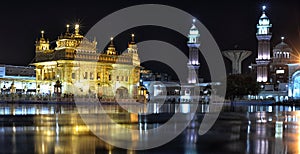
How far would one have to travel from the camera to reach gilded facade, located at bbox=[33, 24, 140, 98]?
2099 inches

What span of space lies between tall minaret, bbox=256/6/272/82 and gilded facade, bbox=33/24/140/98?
32.0 m

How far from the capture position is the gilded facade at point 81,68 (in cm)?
5331

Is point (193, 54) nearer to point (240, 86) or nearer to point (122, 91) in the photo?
point (122, 91)

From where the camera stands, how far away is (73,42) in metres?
54.4

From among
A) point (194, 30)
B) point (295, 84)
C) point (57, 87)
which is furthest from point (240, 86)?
point (194, 30)

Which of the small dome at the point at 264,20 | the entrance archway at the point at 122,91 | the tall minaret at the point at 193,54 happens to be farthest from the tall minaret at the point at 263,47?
the entrance archway at the point at 122,91

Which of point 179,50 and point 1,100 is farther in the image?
point 179,50

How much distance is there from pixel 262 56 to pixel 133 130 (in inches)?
2892

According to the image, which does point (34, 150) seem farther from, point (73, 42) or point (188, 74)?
point (188, 74)

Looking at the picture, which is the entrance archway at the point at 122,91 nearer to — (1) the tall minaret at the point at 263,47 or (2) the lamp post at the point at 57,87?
(2) the lamp post at the point at 57,87

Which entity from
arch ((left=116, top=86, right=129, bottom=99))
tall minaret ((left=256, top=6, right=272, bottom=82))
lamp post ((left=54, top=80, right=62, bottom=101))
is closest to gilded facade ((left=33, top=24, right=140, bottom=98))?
arch ((left=116, top=86, right=129, bottom=99))

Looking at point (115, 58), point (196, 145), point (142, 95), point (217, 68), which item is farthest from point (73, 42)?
point (217, 68)

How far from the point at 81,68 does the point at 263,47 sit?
43.0 meters

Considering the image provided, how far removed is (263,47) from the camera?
273ft
